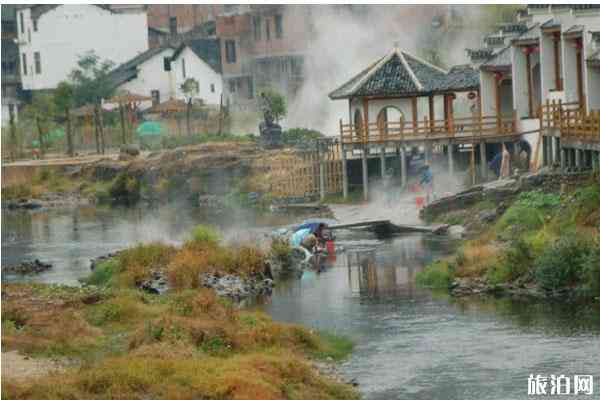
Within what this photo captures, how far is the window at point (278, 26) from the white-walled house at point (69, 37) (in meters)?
9.00

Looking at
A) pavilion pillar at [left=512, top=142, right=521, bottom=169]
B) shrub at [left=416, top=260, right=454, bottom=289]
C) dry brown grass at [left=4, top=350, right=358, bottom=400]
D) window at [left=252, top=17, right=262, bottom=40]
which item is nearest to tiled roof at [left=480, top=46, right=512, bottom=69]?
pavilion pillar at [left=512, top=142, right=521, bottom=169]

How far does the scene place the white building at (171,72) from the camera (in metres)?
74.9

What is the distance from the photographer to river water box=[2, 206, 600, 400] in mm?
24828

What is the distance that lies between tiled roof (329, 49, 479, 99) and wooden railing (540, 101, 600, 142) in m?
5.25

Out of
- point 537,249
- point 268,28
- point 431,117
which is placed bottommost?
point 537,249

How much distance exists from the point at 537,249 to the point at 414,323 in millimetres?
4398

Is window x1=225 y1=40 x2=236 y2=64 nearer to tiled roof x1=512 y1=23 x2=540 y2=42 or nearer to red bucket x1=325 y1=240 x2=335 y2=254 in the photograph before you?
tiled roof x1=512 y1=23 x2=540 y2=42

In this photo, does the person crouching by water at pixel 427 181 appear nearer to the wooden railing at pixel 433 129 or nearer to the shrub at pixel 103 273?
the wooden railing at pixel 433 129

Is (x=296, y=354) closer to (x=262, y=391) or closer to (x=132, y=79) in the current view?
(x=262, y=391)

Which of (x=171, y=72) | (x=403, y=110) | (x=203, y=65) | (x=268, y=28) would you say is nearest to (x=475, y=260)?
(x=403, y=110)

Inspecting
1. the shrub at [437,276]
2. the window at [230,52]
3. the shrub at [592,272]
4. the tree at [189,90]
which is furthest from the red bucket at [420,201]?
the window at [230,52]

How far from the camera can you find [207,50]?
247 ft

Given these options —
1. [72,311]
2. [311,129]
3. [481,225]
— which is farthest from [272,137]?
[72,311]

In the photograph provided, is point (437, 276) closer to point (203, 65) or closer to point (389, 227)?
point (389, 227)
